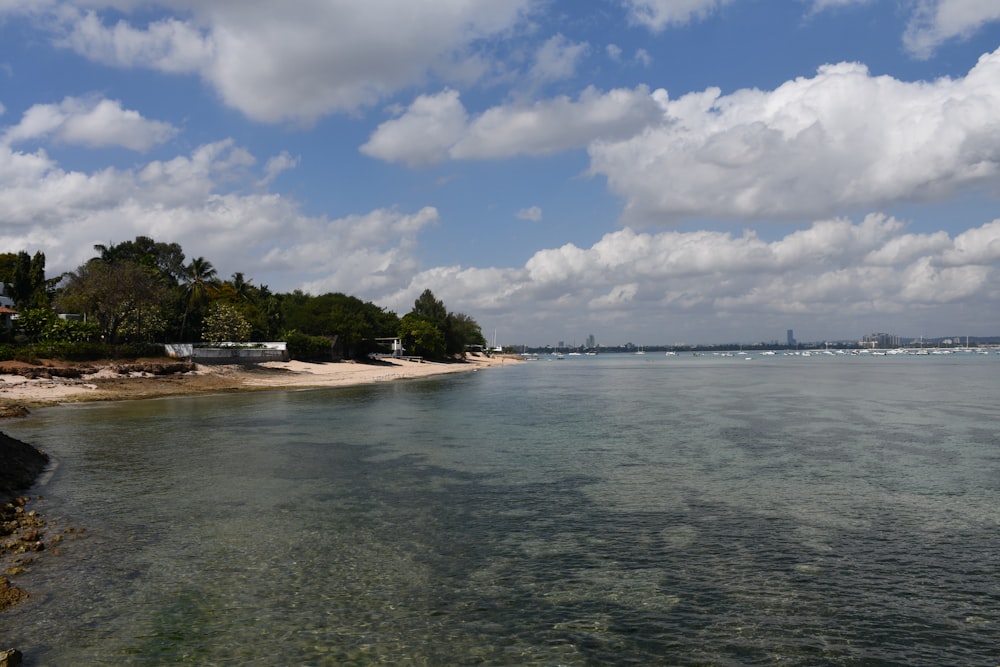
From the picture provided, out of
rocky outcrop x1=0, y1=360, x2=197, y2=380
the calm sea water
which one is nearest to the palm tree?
rocky outcrop x1=0, y1=360, x2=197, y2=380

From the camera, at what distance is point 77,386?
5869cm

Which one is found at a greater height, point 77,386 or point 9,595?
point 77,386

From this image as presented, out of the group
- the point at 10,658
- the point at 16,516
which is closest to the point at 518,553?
the point at 10,658

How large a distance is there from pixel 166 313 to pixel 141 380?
3187cm

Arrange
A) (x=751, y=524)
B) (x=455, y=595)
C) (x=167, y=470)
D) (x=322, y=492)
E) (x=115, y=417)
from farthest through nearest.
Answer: (x=115, y=417), (x=167, y=470), (x=322, y=492), (x=751, y=524), (x=455, y=595)

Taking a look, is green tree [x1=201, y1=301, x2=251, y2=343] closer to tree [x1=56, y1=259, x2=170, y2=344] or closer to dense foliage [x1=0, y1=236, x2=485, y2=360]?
dense foliage [x1=0, y1=236, x2=485, y2=360]

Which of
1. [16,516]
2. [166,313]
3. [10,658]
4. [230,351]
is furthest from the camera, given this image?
[166,313]

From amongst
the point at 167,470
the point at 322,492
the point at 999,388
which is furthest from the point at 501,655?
the point at 999,388

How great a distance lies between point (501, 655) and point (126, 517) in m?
12.5

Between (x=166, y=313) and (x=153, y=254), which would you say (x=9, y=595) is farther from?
(x=153, y=254)

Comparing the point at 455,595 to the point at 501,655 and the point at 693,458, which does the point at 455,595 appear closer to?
the point at 501,655

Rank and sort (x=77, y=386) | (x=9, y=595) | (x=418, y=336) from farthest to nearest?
(x=418, y=336) → (x=77, y=386) → (x=9, y=595)

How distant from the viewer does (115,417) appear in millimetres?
42219

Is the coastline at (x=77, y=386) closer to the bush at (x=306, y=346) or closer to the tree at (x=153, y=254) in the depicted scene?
the bush at (x=306, y=346)
